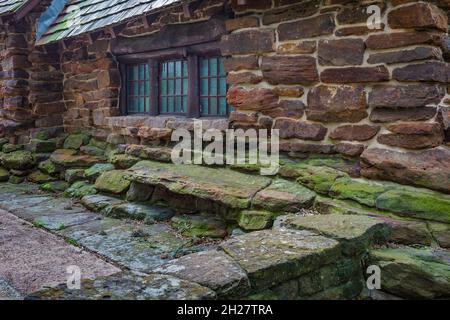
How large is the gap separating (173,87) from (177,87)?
0.08 m

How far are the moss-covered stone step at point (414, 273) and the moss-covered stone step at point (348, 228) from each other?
14cm

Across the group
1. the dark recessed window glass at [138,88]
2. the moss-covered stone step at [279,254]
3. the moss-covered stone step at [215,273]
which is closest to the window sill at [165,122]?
the dark recessed window glass at [138,88]

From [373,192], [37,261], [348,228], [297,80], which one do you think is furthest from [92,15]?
[348,228]

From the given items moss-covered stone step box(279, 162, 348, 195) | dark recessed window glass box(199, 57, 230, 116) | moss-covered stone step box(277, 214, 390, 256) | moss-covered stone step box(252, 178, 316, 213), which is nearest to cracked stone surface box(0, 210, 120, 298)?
moss-covered stone step box(252, 178, 316, 213)

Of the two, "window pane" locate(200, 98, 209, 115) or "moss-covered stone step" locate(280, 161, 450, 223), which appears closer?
"moss-covered stone step" locate(280, 161, 450, 223)

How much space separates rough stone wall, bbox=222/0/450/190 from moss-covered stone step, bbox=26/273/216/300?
2.21m

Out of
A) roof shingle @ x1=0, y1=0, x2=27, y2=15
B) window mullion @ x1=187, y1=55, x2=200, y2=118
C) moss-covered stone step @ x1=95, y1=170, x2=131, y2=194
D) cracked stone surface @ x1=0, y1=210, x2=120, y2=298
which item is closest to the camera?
cracked stone surface @ x1=0, y1=210, x2=120, y2=298

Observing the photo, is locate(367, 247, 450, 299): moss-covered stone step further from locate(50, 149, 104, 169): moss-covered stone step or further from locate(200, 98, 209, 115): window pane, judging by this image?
locate(50, 149, 104, 169): moss-covered stone step

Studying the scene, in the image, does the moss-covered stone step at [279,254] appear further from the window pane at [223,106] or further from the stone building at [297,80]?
the window pane at [223,106]

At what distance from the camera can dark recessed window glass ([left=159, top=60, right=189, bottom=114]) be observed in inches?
243

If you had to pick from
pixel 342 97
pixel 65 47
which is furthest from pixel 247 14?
pixel 65 47

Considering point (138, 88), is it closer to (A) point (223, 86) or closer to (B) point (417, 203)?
(A) point (223, 86)

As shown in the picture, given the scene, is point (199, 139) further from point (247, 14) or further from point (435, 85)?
point (435, 85)
